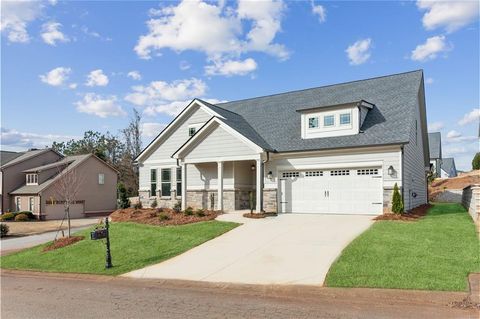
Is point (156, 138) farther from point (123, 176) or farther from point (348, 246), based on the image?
point (123, 176)

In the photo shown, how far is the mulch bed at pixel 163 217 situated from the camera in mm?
18141

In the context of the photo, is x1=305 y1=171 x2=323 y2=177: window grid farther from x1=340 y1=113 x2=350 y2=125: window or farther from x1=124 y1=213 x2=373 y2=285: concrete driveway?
x1=124 y1=213 x2=373 y2=285: concrete driveway

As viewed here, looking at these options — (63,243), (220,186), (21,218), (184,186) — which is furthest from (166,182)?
(21,218)

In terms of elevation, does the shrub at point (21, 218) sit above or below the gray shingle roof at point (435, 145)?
below

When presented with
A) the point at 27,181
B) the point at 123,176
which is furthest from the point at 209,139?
the point at 123,176

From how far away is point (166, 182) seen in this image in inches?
978

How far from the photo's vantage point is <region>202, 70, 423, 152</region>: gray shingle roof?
18297 mm

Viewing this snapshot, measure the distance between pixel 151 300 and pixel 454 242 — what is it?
8.66 meters

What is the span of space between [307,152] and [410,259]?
32.5ft

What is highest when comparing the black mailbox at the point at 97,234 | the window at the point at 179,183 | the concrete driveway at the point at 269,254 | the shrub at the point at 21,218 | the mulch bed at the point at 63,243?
the window at the point at 179,183

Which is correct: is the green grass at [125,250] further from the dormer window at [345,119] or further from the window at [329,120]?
the dormer window at [345,119]

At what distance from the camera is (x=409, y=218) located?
15805 mm

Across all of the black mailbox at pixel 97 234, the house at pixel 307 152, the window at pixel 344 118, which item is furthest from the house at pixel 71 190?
the window at pixel 344 118

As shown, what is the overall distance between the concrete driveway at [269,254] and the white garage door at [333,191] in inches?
47.6
